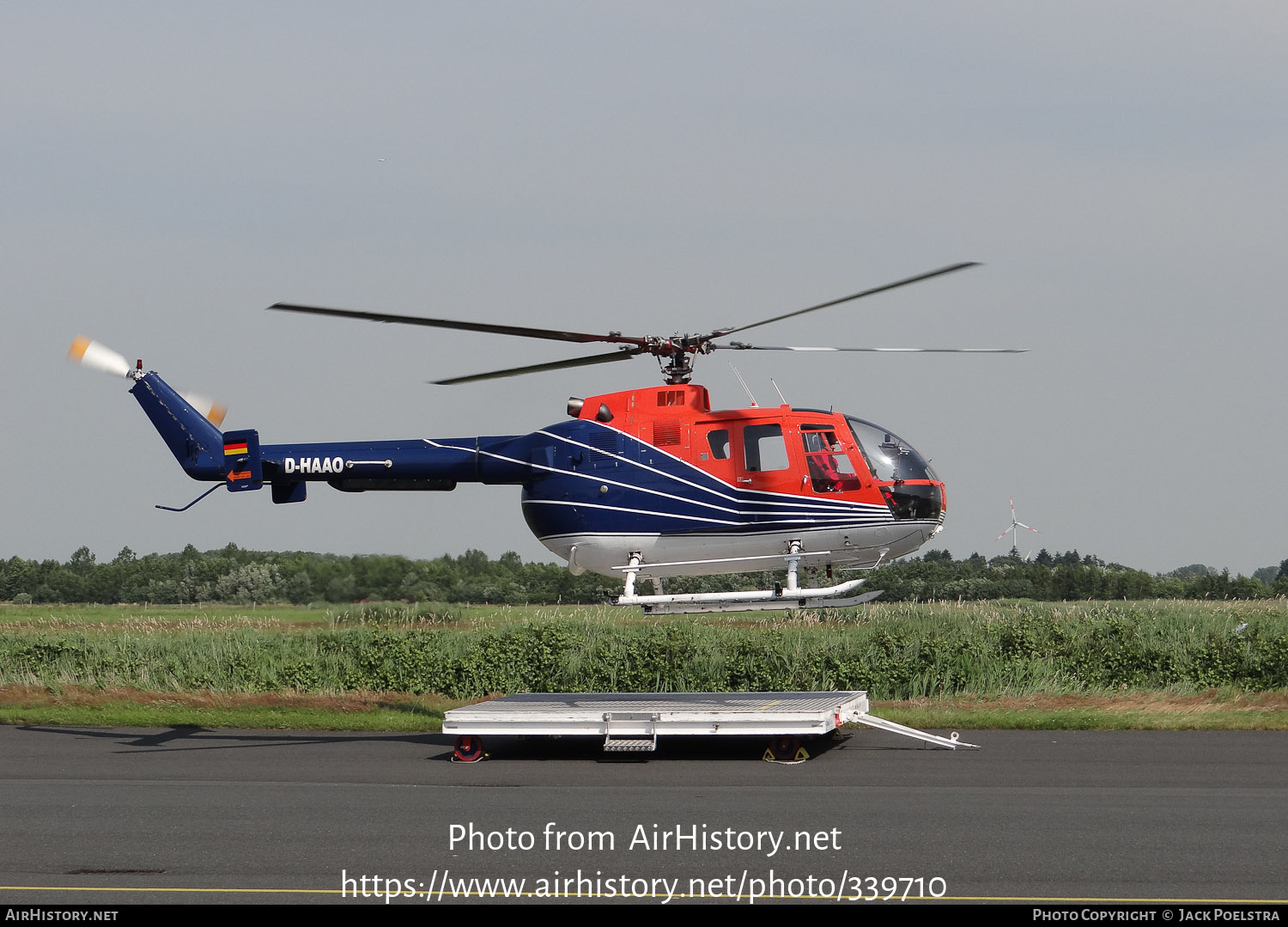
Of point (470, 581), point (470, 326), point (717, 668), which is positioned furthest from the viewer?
point (470, 581)

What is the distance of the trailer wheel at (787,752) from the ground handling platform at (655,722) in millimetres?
10

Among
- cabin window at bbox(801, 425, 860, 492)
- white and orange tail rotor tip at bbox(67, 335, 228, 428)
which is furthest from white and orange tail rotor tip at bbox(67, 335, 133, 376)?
cabin window at bbox(801, 425, 860, 492)

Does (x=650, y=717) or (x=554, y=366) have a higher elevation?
(x=554, y=366)

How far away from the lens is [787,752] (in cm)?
1506

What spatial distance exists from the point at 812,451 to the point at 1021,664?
29.6 feet

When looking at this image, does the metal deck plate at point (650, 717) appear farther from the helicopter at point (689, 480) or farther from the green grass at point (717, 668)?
the green grass at point (717, 668)

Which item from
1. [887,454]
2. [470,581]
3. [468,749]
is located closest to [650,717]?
[468,749]

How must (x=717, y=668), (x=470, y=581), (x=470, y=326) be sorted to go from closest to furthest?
1. (x=470, y=326)
2. (x=717, y=668)
3. (x=470, y=581)

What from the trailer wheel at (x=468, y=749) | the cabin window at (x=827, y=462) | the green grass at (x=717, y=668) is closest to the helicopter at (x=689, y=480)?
the cabin window at (x=827, y=462)

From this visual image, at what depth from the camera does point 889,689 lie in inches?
869

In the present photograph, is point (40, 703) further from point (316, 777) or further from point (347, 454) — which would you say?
point (316, 777)

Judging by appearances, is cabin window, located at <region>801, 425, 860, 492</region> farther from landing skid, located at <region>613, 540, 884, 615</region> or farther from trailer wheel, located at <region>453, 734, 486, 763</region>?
trailer wheel, located at <region>453, 734, 486, 763</region>

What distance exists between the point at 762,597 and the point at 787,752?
6.24 feet

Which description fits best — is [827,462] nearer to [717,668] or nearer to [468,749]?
[468,749]
